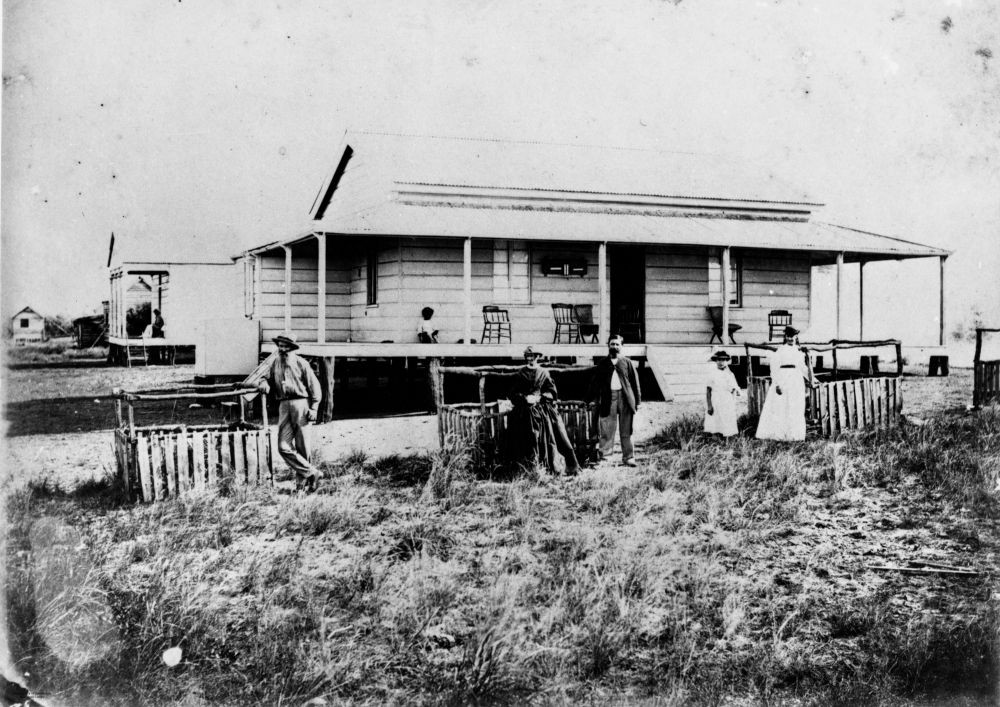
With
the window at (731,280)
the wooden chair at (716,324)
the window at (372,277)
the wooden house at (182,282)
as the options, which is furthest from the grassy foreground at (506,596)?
the wooden house at (182,282)

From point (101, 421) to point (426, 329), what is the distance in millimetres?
5671

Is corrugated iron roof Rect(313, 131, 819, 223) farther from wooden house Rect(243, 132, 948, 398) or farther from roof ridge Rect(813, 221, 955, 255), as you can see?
roof ridge Rect(813, 221, 955, 255)

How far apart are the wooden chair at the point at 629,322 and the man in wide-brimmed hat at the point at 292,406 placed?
9524 millimetres

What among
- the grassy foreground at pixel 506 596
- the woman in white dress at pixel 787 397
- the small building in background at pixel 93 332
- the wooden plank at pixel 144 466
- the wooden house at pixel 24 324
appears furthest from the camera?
the small building in background at pixel 93 332

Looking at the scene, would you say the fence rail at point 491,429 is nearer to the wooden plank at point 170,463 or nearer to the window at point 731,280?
the wooden plank at point 170,463

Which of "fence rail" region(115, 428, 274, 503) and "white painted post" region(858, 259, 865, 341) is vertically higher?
"white painted post" region(858, 259, 865, 341)

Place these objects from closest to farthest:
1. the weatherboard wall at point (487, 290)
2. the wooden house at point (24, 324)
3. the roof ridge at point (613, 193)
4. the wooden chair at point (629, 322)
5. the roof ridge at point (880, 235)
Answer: the wooden house at point (24, 324)
the roof ridge at point (880, 235)
the roof ridge at point (613, 193)
the weatherboard wall at point (487, 290)
the wooden chair at point (629, 322)

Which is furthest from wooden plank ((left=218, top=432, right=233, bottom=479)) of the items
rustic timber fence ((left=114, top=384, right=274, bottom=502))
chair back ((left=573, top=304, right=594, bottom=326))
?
chair back ((left=573, top=304, right=594, bottom=326))

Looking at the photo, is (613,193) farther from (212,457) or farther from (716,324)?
(212,457)

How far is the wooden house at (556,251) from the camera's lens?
1395 cm

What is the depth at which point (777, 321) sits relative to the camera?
1614 cm

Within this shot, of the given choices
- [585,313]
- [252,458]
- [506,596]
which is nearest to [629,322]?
[585,313]

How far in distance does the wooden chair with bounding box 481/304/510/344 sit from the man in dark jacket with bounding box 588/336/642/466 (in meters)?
4.57

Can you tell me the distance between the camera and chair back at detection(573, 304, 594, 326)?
1541cm
